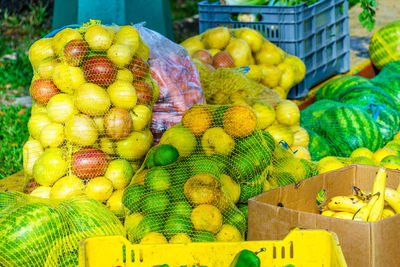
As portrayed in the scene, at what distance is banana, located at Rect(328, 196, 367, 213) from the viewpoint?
258 cm

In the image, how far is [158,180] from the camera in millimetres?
2777

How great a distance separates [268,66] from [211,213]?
231cm

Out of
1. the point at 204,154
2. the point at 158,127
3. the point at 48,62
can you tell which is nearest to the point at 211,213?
the point at 204,154

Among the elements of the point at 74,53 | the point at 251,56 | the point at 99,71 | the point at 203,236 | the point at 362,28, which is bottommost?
the point at 362,28

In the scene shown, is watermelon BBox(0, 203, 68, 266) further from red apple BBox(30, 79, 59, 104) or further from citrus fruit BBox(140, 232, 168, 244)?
red apple BBox(30, 79, 59, 104)

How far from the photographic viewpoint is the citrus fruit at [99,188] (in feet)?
10.0

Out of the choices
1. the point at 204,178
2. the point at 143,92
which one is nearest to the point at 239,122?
the point at 204,178

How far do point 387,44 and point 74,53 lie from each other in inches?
154

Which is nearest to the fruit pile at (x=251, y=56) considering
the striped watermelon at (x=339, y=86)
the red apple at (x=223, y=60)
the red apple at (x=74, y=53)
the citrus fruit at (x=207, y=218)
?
the red apple at (x=223, y=60)

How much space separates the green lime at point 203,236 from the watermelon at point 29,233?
63 cm

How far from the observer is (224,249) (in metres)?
2.08

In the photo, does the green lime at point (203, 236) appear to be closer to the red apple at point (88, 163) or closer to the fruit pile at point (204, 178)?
the fruit pile at point (204, 178)

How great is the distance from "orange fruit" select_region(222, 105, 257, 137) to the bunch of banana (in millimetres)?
598

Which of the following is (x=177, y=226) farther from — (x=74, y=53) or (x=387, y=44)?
(x=387, y=44)
